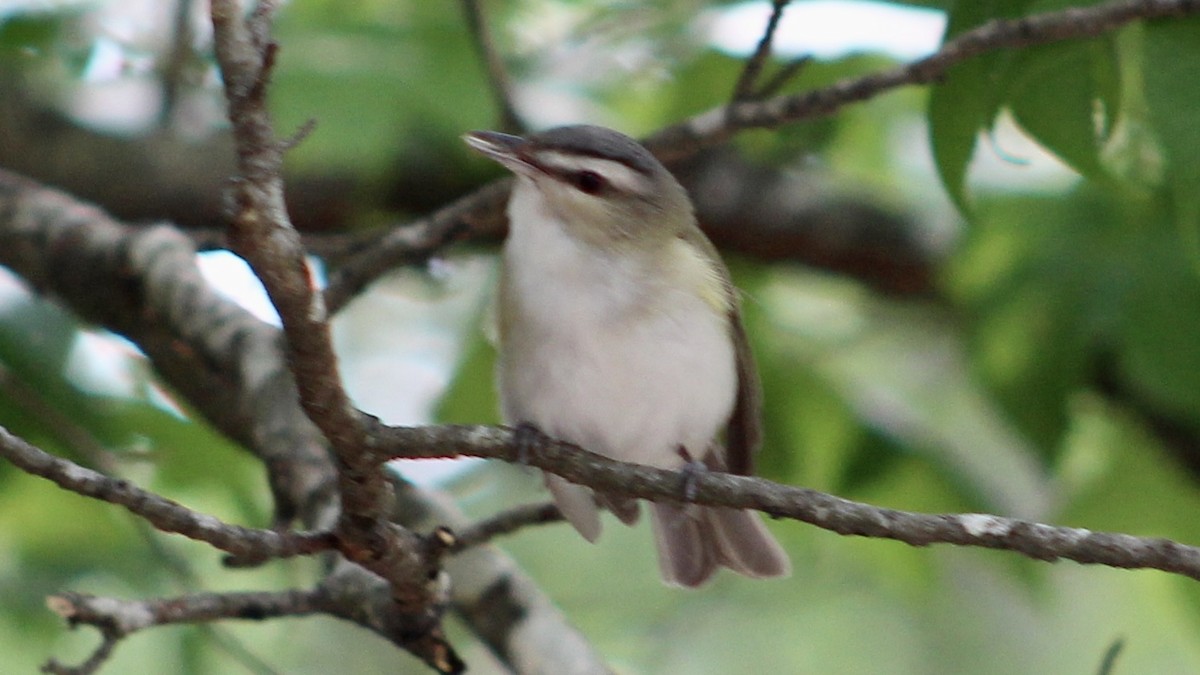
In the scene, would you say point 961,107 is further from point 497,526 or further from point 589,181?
point 497,526

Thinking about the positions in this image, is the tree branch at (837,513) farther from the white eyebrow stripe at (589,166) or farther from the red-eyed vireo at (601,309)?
the white eyebrow stripe at (589,166)

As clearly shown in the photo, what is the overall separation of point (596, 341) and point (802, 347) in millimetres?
2459

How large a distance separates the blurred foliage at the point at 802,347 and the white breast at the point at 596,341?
19.7 inches

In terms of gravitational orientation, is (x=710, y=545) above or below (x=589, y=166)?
below

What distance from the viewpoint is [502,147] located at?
→ 3520 mm

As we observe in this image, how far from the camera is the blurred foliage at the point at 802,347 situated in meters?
3.93

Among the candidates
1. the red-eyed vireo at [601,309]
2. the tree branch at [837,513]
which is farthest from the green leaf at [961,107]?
the tree branch at [837,513]

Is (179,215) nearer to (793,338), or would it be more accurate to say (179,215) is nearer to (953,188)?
(793,338)

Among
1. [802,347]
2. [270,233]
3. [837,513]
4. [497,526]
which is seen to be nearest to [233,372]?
[497,526]

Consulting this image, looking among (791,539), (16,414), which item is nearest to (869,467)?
(791,539)

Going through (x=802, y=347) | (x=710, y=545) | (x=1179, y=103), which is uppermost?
(x=1179, y=103)

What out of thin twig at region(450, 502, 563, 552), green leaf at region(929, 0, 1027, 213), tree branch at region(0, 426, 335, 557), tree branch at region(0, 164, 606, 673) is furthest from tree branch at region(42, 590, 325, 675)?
green leaf at region(929, 0, 1027, 213)

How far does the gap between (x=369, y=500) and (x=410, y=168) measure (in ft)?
11.8

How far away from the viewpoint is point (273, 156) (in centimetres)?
202
